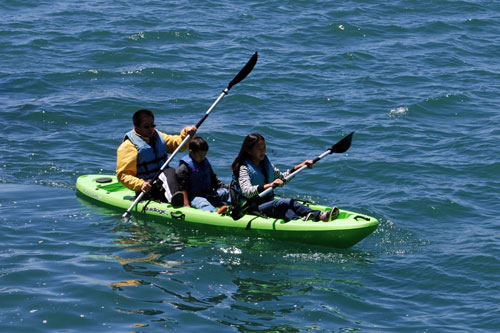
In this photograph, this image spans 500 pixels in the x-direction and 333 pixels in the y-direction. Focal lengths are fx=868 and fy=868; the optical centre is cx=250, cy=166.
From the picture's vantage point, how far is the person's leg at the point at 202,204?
9732 mm

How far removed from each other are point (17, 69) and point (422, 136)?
787 cm

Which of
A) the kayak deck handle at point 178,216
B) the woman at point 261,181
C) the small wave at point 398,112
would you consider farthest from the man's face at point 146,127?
the small wave at point 398,112

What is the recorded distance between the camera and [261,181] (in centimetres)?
941

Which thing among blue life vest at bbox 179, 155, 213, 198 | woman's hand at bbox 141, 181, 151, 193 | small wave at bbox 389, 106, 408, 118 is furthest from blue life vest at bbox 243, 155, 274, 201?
small wave at bbox 389, 106, 408, 118

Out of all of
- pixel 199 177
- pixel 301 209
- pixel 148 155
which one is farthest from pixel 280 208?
pixel 148 155

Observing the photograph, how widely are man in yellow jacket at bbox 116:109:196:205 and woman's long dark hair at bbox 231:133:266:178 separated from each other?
96 cm

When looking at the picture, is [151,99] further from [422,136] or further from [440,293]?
[440,293]

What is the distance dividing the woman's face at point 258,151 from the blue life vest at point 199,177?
0.78 meters

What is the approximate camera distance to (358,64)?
16.8m

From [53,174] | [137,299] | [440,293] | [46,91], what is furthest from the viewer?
[46,91]

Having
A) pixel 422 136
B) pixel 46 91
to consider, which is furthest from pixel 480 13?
pixel 46 91

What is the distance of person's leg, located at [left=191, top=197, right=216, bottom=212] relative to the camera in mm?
9732

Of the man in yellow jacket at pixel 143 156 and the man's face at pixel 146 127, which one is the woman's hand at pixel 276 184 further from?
the man's face at pixel 146 127

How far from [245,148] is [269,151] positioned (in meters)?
3.48
